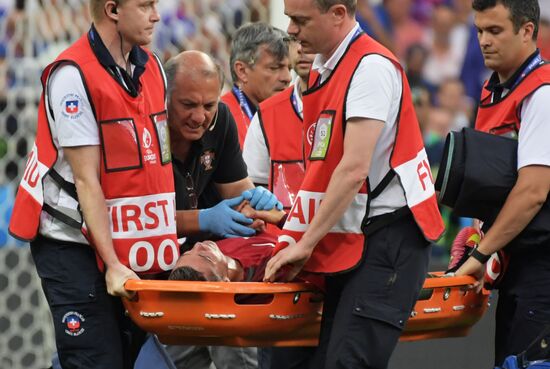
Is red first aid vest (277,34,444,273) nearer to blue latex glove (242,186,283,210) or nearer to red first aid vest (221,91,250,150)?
blue latex glove (242,186,283,210)

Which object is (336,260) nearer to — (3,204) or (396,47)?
(3,204)

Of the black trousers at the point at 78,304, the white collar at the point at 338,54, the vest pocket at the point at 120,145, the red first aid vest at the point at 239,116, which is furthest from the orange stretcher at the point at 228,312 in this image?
the red first aid vest at the point at 239,116

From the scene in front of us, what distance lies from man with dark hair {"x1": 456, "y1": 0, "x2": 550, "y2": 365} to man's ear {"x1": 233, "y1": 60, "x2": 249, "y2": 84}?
1379mm

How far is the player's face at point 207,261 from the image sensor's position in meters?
3.23

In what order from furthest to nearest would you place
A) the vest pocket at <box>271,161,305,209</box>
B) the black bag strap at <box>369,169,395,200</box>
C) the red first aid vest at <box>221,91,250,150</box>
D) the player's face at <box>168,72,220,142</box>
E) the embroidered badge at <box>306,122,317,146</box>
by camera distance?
the red first aid vest at <box>221,91,250,150</box>
the vest pocket at <box>271,161,305,209</box>
the player's face at <box>168,72,220,142</box>
the embroidered badge at <box>306,122,317,146</box>
the black bag strap at <box>369,169,395,200</box>

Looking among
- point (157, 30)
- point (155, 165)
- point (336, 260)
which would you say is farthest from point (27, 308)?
point (336, 260)

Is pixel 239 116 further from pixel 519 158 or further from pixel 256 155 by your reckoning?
pixel 519 158

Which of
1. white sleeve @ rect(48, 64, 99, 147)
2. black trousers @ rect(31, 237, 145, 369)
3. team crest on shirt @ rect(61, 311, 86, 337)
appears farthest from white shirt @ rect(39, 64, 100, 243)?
team crest on shirt @ rect(61, 311, 86, 337)

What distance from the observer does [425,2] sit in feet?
23.4

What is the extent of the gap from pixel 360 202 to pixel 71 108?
0.84m

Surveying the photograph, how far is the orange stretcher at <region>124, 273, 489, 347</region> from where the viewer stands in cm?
303

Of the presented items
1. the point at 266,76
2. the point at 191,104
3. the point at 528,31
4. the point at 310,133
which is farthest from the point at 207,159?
the point at 528,31

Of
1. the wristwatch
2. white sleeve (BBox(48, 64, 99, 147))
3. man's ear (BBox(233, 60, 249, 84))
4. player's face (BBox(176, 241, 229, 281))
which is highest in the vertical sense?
white sleeve (BBox(48, 64, 99, 147))

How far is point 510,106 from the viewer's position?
3359 mm
